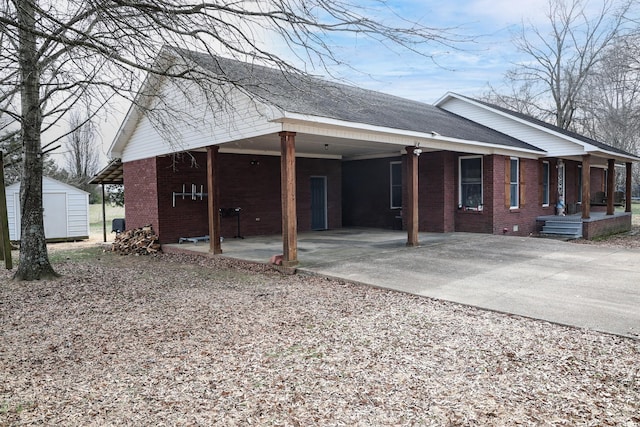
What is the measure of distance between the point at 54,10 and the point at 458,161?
11.4 metres

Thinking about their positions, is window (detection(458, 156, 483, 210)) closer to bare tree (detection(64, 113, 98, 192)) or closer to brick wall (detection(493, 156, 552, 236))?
brick wall (detection(493, 156, 552, 236))

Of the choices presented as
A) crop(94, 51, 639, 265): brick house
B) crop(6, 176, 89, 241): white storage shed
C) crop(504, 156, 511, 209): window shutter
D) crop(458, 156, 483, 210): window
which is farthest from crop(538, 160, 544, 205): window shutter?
crop(6, 176, 89, 241): white storage shed

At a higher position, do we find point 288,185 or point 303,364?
point 288,185

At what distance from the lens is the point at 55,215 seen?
16609 mm

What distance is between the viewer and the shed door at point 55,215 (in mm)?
16406

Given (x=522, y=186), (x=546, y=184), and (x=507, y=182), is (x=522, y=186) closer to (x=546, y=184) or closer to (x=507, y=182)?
(x=507, y=182)

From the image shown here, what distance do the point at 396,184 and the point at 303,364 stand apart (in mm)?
11639

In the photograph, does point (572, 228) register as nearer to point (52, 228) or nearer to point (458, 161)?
point (458, 161)

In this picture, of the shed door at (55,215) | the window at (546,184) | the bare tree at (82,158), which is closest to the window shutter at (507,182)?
the window at (546,184)

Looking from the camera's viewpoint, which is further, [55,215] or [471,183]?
[55,215]

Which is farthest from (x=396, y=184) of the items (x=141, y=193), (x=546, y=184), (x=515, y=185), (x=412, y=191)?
(x=141, y=193)

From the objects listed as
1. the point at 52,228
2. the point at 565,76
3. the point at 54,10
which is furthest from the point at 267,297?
the point at 565,76

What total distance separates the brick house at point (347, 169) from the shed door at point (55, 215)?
4.16 meters

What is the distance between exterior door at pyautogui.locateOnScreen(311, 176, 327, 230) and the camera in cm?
1532
